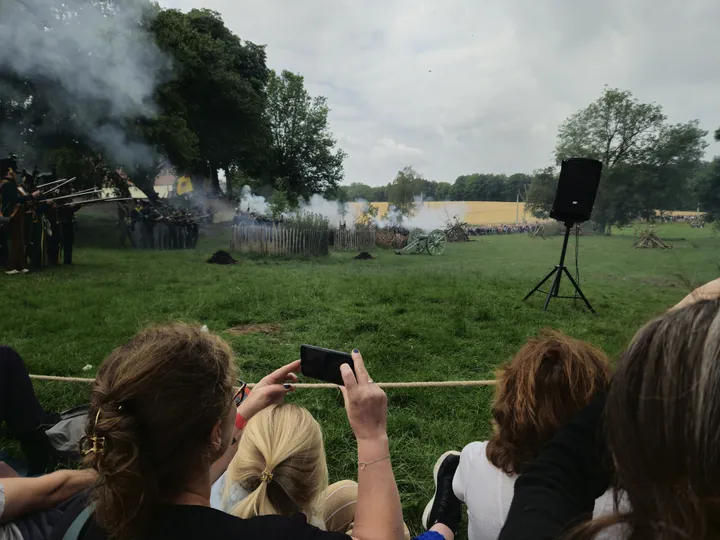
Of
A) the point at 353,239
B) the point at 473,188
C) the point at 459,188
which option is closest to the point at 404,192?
the point at 459,188

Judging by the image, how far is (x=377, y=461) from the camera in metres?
0.84

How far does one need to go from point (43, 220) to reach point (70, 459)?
574 centimetres

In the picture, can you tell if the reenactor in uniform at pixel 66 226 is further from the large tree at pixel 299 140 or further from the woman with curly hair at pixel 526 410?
the woman with curly hair at pixel 526 410

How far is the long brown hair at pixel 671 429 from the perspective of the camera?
410 mm

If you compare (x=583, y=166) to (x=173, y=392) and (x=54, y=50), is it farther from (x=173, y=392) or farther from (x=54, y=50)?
(x=54, y=50)

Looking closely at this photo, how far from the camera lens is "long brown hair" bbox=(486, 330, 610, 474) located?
1.10 meters

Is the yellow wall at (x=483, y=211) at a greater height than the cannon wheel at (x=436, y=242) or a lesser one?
greater

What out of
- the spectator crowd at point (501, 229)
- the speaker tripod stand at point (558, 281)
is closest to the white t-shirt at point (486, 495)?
the speaker tripod stand at point (558, 281)

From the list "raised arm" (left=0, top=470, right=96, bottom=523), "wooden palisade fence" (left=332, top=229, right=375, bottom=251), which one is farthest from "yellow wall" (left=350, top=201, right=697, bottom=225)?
"raised arm" (left=0, top=470, right=96, bottom=523)

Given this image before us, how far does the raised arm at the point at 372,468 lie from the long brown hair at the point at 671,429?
0.41 metres

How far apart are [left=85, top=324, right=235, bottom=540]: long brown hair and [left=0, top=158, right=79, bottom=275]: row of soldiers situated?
6.37 meters

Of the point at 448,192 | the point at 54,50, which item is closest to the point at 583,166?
the point at 448,192

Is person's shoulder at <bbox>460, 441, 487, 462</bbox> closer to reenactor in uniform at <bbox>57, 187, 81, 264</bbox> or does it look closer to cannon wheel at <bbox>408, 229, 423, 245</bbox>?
reenactor in uniform at <bbox>57, 187, 81, 264</bbox>

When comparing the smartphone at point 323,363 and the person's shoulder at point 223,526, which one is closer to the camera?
the person's shoulder at point 223,526
